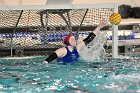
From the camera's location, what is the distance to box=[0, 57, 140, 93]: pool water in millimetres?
3748

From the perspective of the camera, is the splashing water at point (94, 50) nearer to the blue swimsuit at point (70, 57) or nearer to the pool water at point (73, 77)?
the pool water at point (73, 77)

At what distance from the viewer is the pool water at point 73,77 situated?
3748 millimetres

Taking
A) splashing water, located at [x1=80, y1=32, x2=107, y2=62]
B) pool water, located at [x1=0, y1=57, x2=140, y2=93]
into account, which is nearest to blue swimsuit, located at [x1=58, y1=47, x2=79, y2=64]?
pool water, located at [x1=0, y1=57, x2=140, y2=93]

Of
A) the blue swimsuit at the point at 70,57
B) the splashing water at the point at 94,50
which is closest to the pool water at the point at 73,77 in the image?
the blue swimsuit at the point at 70,57

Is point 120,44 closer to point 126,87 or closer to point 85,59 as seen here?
point 85,59

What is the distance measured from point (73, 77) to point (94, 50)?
2077 mm

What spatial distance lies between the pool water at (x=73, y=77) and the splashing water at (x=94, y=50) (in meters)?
0.32

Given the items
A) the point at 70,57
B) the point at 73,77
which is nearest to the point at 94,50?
the point at 70,57

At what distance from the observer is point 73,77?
450 centimetres

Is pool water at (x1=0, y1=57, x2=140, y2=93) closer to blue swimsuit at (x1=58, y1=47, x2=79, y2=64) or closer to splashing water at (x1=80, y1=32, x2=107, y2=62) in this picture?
blue swimsuit at (x1=58, y1=47, x2=79, y2=64)

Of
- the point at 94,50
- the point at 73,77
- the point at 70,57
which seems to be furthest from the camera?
the point at 94,50

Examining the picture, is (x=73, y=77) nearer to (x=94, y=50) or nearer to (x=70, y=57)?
(x=70, y=57)

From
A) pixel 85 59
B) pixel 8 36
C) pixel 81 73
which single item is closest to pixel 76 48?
pixel 85 59

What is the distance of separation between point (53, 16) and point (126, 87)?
15.1 ft
